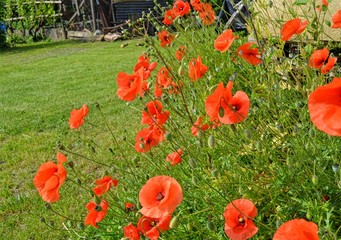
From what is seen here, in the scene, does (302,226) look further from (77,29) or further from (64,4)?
(64,4)

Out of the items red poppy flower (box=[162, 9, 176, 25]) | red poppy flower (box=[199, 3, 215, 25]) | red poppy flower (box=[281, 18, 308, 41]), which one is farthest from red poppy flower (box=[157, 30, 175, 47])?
red poppy flower (box=[281, 18, 308, 41])

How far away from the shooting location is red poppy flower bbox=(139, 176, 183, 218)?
4.25 feet


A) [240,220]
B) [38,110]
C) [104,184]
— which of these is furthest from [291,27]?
[38,110]

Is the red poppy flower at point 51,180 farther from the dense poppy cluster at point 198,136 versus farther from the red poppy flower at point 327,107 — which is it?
the red poppy flower at point 327,107

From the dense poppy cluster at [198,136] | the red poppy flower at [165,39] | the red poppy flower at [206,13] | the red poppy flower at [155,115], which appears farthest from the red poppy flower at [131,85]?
the red poppy flower at [206,13]

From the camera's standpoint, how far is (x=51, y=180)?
176cm

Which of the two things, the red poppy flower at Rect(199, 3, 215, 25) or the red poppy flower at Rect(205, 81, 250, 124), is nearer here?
the red poppy flower at Rect(205, 81, 250, 124)

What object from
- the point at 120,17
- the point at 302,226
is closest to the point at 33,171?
the point at 302,226

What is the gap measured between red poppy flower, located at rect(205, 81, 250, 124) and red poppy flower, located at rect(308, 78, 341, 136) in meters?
0.51

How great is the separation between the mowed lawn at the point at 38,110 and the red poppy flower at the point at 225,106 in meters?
0.92

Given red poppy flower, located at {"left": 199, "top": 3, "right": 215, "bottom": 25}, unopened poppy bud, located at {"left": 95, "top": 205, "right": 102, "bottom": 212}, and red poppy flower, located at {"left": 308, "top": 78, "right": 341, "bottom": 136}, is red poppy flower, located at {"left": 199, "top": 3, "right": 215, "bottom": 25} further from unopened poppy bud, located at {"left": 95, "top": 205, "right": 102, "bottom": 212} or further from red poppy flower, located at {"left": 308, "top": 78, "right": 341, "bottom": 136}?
red poppy flower, located at {"left": 308, "top": 78, "right": 341, "bottom": 136}

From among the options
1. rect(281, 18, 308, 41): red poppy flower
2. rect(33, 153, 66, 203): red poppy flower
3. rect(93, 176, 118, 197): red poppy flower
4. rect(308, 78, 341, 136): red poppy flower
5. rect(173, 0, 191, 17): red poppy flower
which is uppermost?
rect(308, 78, 341, 136): red poppy flower

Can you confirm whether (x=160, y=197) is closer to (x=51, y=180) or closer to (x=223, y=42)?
(x=51, y=180)

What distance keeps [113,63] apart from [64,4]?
1145 cm
